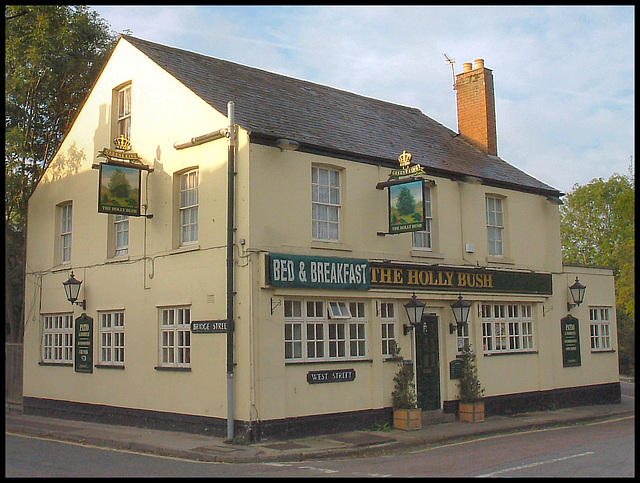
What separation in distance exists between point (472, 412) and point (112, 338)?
349 inches

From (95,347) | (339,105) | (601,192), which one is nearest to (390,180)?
(339,105)

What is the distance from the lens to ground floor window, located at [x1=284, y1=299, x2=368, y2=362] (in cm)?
1512

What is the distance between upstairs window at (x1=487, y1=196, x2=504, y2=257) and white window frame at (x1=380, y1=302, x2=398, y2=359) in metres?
4.21

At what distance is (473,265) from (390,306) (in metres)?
3.09

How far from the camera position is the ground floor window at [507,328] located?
748 inches

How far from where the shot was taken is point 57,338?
19719 millimetres

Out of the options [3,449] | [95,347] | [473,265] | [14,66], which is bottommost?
[3,449]

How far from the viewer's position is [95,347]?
59.5ft

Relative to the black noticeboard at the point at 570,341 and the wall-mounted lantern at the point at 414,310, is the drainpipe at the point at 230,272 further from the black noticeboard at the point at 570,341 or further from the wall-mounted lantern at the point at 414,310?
the black noticeboard at the point at 570,341

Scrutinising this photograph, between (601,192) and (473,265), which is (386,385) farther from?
(601,192)

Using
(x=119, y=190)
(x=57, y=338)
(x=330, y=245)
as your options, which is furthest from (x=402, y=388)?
(x=57, y=338)

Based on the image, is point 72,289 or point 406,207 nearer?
point 406,207

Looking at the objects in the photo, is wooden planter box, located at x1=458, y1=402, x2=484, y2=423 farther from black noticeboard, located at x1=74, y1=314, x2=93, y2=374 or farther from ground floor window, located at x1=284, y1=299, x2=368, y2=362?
black noticeboard, located at x1=74, y1=314, x2=93, y2=374

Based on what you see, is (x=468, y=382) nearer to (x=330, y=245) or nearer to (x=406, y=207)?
(x=406, y=207)
